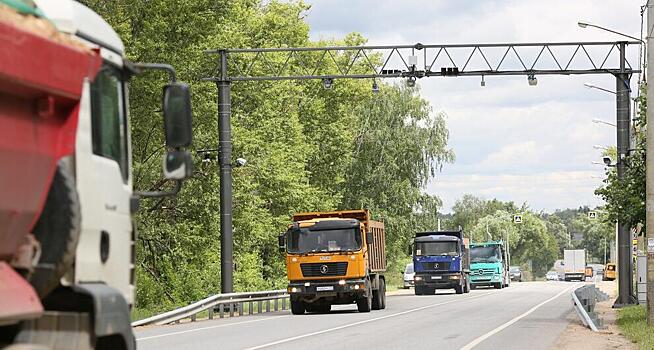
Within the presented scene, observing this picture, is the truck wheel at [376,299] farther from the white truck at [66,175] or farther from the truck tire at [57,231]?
the truck tire at [57,231]

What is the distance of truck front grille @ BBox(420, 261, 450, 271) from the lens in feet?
207

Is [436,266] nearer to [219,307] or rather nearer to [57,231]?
[219,307]

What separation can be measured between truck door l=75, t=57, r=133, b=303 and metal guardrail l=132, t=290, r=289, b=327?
20607 mm

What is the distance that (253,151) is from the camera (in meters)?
52.3

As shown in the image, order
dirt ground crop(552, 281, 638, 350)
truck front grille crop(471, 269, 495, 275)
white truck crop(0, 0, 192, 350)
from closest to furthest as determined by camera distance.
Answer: white truck crop(0, 0, 192, 350) → dirt ground crop(552, 281, 638, 350) → truck front grille crop(471, 269, 495, 275)

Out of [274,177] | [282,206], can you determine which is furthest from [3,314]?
[282,206]

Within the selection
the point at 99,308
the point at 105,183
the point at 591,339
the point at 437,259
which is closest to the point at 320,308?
the point at 591,339

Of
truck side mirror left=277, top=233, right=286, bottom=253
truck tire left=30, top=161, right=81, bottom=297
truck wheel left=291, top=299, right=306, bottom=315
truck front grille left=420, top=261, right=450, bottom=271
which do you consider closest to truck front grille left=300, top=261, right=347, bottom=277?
truck side mirror left=277, top=233, right=286, bottom=253

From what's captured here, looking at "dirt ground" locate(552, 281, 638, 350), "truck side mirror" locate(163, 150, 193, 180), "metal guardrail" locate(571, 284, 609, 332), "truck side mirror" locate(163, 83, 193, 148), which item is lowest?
"dirt ground" locate(552, 281, 638, 350)

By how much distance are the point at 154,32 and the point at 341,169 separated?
39416mm

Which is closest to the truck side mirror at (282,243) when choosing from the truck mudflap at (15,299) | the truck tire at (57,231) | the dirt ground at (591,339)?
the dirt ground at (591,339)

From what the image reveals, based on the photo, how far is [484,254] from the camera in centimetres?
7719

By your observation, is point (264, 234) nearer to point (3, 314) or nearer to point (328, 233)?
point (328, 233)

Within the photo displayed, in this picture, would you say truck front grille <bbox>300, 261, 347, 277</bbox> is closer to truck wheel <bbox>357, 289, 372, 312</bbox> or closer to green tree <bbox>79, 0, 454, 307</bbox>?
truck wheel <bbox>357, 289, 372, 312</bbox>
